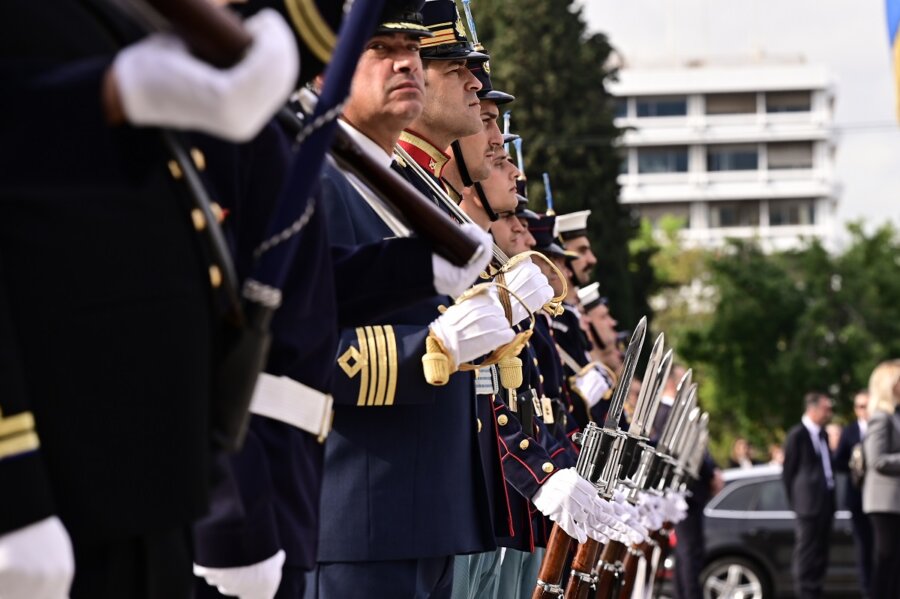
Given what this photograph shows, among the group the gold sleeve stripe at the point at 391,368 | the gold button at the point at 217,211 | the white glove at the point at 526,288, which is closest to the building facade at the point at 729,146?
the white glove at the point at 526,288

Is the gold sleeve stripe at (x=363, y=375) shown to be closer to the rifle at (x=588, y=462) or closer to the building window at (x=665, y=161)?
the rifle at (x=588, y=462)

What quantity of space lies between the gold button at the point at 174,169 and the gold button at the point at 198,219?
56 mm

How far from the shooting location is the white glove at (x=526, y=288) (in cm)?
455

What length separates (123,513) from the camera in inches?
93.2

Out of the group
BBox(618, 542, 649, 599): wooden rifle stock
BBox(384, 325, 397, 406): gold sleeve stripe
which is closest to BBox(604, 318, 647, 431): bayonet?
BBox(384, 325, 397, 406): gold sleeve stripe

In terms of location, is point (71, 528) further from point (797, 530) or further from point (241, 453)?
point (797, 530)

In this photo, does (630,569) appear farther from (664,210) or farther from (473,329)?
(664,210)

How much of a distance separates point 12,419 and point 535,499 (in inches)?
121

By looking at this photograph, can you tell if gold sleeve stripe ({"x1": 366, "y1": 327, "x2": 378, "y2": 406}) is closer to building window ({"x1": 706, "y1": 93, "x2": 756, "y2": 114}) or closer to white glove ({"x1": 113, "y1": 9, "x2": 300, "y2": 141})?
white glove ({"x1": 113, "y1": 9, "x2": 300, "y2": 141})

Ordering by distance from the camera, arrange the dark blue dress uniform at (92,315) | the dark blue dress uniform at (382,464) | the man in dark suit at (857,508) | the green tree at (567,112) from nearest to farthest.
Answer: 1. the dark blue dress uniform at (92,315)
2. the dark blue dress uniform at (382,464)
3. the man in dark suit at (857,508)
4. the green tree at (567,112)

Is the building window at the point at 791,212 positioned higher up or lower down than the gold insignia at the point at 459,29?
higher up

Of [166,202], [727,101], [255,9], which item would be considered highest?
[727,101]

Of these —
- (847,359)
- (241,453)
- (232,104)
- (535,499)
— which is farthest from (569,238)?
(847,359)

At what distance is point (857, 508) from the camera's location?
14398 mm
